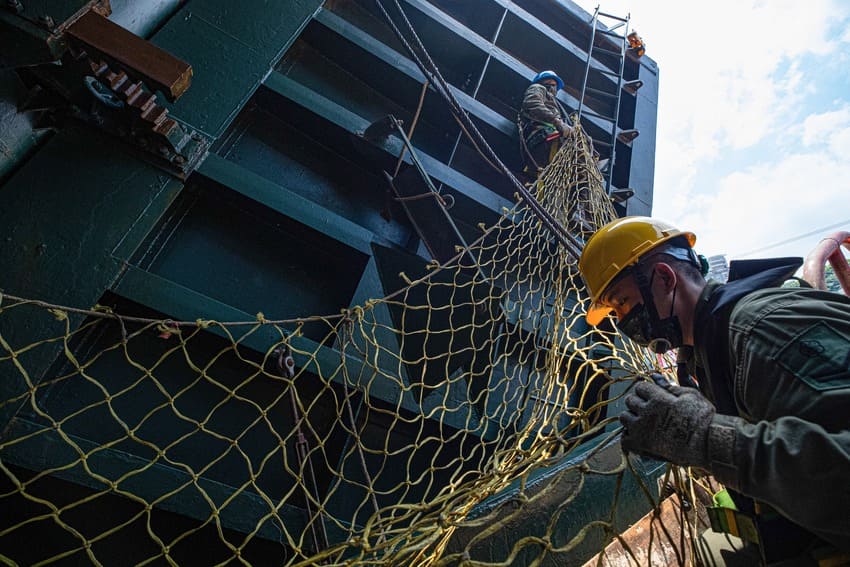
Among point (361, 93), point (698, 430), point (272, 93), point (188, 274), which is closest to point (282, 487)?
point (188, 274)

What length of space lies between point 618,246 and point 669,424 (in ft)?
3.68

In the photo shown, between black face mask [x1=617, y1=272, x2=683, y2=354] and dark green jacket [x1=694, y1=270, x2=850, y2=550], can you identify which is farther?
black face mask [x1=617, y1=272, x2=683, y2=354]

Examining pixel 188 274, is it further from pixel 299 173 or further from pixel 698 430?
pixel 698 430

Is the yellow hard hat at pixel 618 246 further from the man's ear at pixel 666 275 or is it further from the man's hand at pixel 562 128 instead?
the man's hand at pixel 562 128

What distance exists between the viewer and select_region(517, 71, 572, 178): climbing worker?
14.4ft

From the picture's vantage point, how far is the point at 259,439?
2375 mm

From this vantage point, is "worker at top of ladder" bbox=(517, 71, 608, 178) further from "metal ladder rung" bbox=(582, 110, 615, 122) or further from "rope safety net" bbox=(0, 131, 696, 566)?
"rope safety net" bbox=(0, 131, 696, 566)

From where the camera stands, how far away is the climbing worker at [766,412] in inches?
35.9

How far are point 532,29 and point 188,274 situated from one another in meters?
5.79

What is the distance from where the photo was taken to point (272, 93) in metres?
3.10

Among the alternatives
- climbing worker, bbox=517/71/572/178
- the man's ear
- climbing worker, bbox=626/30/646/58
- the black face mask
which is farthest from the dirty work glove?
climbing worker, bbox=626/30/646/58

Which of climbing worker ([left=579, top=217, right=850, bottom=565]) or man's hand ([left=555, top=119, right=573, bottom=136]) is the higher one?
man's hand ([left=555, top=119, right=573, bottom=136])

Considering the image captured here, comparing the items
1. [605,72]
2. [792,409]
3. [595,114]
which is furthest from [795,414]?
[605,72]

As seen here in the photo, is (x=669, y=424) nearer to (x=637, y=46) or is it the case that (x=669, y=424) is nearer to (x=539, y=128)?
(x=539, y=128)
